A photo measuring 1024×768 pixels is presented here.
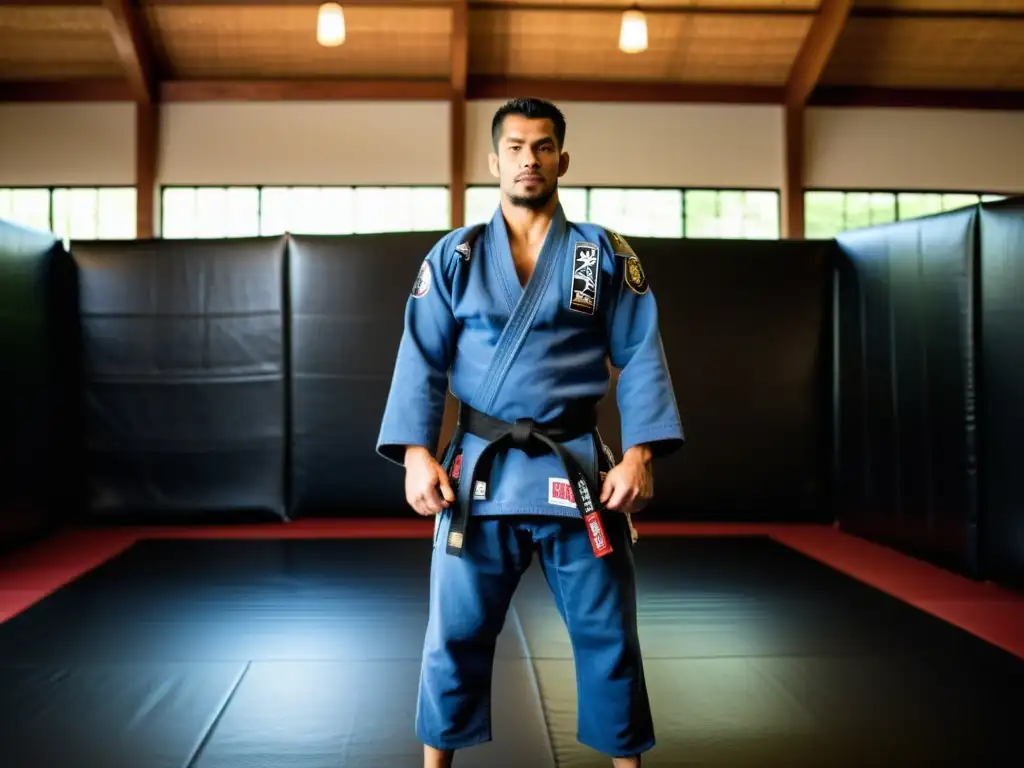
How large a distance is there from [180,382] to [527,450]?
3.50 metres

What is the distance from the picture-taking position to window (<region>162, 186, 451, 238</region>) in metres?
9.77

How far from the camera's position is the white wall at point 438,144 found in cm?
970

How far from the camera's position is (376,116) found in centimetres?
973

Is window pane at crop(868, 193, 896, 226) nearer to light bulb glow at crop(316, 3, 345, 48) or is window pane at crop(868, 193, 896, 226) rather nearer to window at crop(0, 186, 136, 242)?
light bulb glow at crop(316, 3, 345, 48)

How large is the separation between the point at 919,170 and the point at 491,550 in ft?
33.4

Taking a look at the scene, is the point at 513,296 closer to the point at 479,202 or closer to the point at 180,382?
the point at 180,382

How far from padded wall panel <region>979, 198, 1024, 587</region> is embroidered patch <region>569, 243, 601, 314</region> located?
241 centimetres

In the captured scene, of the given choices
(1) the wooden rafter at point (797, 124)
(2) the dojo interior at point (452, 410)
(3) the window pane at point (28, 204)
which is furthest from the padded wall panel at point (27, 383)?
(1) the wooden rafter at point (797, 124)

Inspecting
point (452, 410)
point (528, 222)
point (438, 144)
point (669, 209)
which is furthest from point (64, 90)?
point (528, 222)

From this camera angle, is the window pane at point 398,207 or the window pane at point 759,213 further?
the window pane at point 759,213

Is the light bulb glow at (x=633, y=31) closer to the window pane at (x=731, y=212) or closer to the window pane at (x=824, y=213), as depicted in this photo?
the window pane at (x=731, y=212)

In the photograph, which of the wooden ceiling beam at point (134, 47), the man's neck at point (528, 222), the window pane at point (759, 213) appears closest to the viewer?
the man's neck at point (528, 222)

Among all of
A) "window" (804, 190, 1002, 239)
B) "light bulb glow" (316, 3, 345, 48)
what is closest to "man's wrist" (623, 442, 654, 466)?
"light bulb glow" (316, 3, 345, 48)

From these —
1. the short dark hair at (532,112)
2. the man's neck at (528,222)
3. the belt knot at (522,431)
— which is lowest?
the belt knot at (522,431)
